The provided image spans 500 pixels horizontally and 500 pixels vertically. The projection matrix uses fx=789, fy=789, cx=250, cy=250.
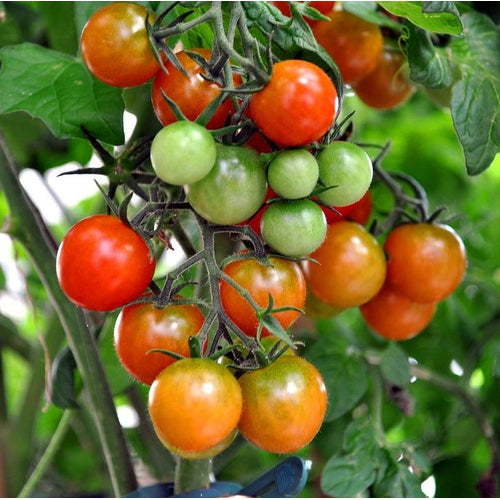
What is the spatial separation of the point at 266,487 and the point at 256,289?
0.21 m

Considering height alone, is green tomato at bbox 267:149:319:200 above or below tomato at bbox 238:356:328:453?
above

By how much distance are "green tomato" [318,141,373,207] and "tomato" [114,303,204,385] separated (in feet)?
0.34

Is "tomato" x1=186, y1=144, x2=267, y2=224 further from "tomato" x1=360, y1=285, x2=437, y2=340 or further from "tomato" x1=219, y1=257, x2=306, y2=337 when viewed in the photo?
"tomato" x1=360, y1=285, x2=437, y2=340

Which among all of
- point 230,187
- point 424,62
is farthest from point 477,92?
point 230,187

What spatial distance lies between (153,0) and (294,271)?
0.25 meters

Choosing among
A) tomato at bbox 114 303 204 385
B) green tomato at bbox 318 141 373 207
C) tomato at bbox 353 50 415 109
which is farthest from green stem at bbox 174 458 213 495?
tomato at bbox 353 50 415 109

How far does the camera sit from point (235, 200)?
0.41 m

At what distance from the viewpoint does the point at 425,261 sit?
646 mm

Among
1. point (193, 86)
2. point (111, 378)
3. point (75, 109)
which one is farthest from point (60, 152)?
point (193, 86)

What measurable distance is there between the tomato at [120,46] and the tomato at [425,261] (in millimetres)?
293

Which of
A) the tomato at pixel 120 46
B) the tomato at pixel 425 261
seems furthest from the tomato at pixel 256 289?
the tomato at pixel 425 261

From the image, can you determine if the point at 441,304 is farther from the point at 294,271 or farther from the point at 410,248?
the point at 294,271

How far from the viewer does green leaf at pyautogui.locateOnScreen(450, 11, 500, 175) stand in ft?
1.80

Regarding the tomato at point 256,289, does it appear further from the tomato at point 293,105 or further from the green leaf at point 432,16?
the green leaf at point 432,16
